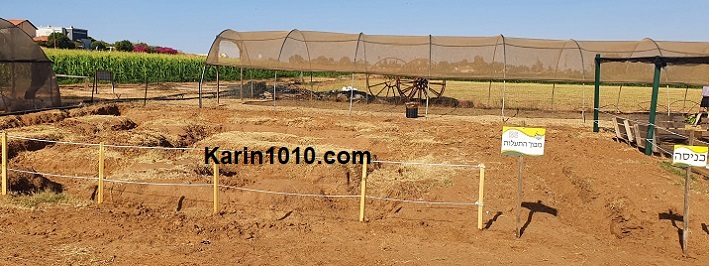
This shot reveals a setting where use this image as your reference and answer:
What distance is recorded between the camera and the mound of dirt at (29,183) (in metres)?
9.88

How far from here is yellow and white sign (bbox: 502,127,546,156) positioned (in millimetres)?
8094

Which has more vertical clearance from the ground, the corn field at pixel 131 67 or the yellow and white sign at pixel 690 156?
the corn field at pixel 131 67

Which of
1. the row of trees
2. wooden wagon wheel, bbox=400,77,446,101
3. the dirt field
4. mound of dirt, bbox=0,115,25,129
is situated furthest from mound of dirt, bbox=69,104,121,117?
the row of trees

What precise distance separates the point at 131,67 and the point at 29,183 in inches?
1382

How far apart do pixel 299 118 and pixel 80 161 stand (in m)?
9.22

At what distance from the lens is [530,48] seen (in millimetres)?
24359

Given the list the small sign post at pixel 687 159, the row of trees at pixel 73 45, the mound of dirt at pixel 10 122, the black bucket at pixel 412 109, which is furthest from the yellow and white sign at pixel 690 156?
the row of trees at pixel 73 45

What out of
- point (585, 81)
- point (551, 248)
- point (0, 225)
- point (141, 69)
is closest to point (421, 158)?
point (551, 248)

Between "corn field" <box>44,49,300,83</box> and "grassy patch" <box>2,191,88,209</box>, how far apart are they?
1077 inches

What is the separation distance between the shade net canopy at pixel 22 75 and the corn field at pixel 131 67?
16.1 m

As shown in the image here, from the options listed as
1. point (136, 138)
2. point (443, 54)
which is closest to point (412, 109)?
point (443, 54)

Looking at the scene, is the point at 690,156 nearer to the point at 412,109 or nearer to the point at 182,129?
the point at 182,129

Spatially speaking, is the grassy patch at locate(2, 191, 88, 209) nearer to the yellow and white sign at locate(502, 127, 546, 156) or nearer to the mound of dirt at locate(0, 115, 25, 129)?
the yellow and white sign at locate(502, 127, 546, 156)

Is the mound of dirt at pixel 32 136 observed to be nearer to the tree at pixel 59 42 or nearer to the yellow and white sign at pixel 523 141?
the yellow and white sign at pixel 523 141
